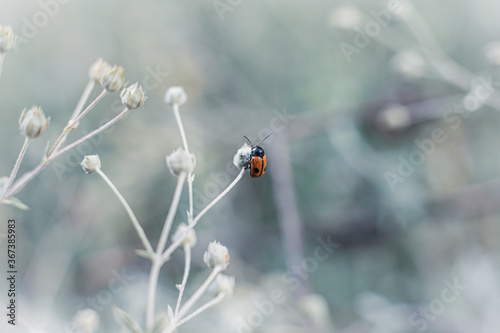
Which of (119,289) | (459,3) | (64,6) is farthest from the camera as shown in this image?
(64,6)

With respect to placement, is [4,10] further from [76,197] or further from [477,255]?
[477,255]

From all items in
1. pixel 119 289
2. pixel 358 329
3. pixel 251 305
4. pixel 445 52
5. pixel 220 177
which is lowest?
pixel 119 289

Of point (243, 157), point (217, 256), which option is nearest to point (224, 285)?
point (217, 256)

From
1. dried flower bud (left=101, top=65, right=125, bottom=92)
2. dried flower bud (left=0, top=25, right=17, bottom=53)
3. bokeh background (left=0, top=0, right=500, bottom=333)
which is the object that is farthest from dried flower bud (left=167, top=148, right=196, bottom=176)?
bokeh background (left=0, top=0, right=500, bottom=333)

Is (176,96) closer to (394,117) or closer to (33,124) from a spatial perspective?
(33,124)

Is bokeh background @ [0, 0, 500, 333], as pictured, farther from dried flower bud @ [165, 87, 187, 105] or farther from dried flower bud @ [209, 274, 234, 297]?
dried flower bud @ [165, 87, 187, 105]

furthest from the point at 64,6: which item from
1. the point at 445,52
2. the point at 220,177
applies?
the point at 445,52

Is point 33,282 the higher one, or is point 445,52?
point 445,52
